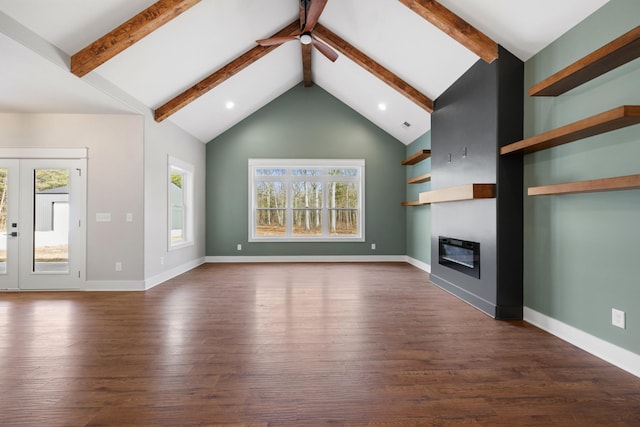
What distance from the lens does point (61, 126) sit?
488cm

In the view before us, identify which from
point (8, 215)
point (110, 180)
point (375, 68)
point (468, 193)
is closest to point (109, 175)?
point (110, 180)

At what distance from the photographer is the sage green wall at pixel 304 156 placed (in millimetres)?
7766

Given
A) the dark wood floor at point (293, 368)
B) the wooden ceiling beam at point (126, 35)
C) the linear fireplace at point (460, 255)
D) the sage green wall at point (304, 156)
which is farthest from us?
the sage green wall at point (304, 156)

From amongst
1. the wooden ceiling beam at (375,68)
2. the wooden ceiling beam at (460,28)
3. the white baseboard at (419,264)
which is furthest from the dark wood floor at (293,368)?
the wooden ceiling beam at (375,68)

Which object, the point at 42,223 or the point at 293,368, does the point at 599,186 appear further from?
the point at 42,223

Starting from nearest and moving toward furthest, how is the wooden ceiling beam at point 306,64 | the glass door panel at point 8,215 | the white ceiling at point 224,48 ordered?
the white ceiling at point 224,48 → the glass door panel at point 8,215 → the wooden ceiling beam at point 306,64

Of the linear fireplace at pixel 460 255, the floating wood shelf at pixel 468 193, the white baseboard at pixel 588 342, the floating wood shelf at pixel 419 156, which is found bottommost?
the white baseboard at pixel 588 342

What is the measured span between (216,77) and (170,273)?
348 centimetres

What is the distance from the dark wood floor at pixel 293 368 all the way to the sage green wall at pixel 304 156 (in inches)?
144

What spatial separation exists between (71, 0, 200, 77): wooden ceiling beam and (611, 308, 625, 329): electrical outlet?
4.85 metres

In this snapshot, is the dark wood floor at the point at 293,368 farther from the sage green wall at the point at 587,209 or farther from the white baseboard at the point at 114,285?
the white baseboard at the point at 114,285

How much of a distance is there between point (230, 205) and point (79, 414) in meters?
6.13

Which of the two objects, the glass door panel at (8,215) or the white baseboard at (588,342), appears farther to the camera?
the glass door panel at (8,215)

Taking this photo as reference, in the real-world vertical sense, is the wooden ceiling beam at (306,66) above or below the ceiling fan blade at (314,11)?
above
